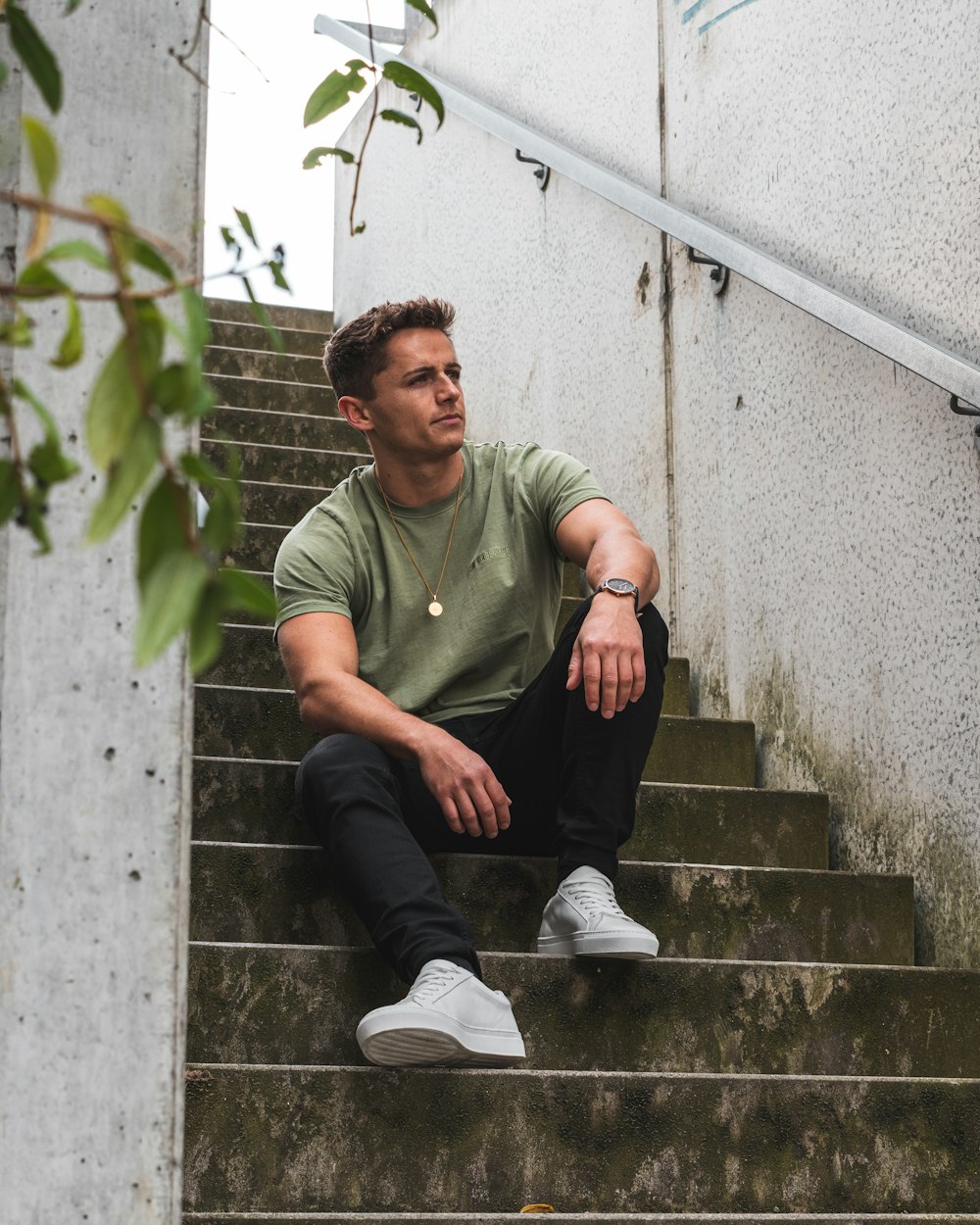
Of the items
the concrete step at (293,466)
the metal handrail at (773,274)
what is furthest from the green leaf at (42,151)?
the concrete step at (293,466)

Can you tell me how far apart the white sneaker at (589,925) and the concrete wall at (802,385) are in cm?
71

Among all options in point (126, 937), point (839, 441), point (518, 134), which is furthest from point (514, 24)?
point (126, 937)

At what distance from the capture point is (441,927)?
6.20ft

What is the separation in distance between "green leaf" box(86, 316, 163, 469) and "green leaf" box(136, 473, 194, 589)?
21mm

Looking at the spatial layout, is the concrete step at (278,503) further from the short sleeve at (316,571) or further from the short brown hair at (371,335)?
the short sleeve at (316,571)

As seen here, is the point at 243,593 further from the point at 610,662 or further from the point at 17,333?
the point at 610,662

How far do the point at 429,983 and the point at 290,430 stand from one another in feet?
10.6

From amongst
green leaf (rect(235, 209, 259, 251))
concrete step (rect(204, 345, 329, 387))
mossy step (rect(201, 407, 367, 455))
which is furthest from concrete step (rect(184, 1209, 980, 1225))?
concrete step (rect(204, 345, 329, 387))

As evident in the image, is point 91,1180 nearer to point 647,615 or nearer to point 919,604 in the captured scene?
point 647,615

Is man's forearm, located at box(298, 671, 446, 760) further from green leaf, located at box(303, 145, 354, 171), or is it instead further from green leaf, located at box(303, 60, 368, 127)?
green leaf, located at box(303, 60, 368, 127)

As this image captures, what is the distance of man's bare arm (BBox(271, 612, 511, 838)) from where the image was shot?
6.74 ft

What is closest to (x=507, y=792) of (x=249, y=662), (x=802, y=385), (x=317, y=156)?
(x=249, y=662)

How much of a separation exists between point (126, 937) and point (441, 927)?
83 centimetres

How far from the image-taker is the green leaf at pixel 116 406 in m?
0.47
